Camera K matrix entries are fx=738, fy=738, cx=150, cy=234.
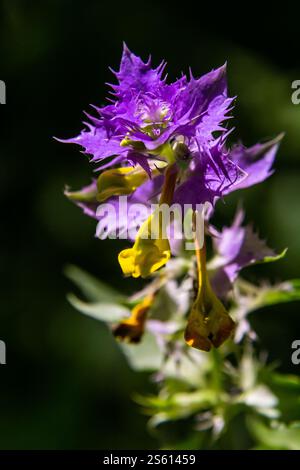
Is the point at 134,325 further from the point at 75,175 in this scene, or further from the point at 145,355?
the point at 75,175

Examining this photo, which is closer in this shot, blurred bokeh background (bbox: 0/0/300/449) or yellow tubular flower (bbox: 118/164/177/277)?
yellow tubular flower (bbox: 118/164/177/277)

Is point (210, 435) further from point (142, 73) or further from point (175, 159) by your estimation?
point (142, 73)

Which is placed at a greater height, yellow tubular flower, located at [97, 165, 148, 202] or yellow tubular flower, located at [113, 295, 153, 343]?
yellow tubular flower, located at [97, 165, 148, 202]

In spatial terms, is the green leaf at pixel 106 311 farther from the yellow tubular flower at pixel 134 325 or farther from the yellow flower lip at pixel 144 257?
the yellow flower lip at pixel 144 257

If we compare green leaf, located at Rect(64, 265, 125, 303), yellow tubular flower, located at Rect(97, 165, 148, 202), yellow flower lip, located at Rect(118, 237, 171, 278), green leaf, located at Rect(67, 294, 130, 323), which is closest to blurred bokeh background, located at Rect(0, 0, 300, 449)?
green leaf, located at Rect(64, 265, 125, 303)

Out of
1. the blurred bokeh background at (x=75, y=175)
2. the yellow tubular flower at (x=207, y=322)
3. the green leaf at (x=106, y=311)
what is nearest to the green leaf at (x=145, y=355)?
the green leaf at (x=106, y=311)

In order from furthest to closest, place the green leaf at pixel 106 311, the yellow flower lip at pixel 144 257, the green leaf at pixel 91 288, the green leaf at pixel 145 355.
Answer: the green leaf at pixel 91 288, the green leaf at pixel 145 355, the green leaf at pixel 106 311, the yellow flower lip at pixel 144 257

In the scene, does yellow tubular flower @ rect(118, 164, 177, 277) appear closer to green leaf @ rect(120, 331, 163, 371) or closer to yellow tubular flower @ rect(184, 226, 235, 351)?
yellow tubular flower @ rect(184, 226, 235, 351)

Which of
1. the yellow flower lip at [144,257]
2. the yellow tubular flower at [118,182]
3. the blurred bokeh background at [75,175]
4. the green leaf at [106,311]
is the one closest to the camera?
the yellow flower lip at [144,257]

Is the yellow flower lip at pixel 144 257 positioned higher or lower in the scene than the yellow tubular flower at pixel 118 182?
lower
